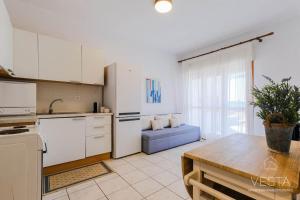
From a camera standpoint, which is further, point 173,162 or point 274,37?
point 274,37

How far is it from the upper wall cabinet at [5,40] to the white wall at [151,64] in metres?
1.44

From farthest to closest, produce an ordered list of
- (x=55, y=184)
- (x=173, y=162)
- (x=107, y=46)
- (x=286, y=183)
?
1. (x=107, y=46)
2. (x=173, y=162)
3. (x=55, y=184)
4. (x=286, y=183)

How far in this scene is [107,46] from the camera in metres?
3.39

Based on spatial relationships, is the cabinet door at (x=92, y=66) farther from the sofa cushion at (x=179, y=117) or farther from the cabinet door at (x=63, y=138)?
the sofa cushion at (x=179, y=117)

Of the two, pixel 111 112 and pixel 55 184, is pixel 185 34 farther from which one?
pixel 55 184

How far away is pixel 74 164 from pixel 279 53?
4.33 meters

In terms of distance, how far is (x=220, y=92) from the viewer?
12.2ft

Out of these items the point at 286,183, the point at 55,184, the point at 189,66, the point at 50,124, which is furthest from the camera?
the point at 189,66

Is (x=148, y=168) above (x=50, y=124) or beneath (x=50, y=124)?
beneath

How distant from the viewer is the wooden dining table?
65 centimetres

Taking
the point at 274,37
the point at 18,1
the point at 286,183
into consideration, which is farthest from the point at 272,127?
the point at 18,1

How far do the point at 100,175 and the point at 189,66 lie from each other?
3662 mm

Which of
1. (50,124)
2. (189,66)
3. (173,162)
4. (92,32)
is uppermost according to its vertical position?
(92,32)

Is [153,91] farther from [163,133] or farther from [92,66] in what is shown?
[92,66]
